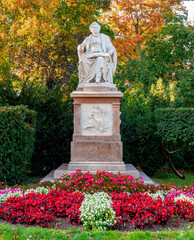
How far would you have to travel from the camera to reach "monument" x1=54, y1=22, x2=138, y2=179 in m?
7.37

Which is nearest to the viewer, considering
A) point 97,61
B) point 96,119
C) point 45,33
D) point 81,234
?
point 81,234

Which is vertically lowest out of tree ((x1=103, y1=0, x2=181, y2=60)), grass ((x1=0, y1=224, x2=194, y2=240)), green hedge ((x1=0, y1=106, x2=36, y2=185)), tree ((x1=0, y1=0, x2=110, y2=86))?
grass ((x1=0, y1=224, x2=194, y2=240))

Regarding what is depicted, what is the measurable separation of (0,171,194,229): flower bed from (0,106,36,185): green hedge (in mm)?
1826

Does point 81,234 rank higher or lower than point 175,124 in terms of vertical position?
lower

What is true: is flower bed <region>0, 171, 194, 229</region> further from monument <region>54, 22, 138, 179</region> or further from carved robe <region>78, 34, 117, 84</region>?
carved robe <region>78, 34, 117, 84</region>

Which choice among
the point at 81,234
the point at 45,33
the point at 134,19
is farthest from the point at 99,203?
the point at 134,19

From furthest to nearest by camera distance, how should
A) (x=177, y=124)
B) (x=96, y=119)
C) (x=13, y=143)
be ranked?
1. (x=177, y=124)
2. (x=96, y=119)
3. (x=13, y=143)

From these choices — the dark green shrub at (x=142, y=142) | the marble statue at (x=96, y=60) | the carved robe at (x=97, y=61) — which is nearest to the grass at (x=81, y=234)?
the marble statue at (x=96, y=60)

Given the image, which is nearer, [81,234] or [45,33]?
[81,234]

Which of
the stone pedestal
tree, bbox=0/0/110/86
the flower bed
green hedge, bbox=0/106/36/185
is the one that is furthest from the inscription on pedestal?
tree, bbox=0/0/110/86

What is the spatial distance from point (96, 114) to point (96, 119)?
0.14 m

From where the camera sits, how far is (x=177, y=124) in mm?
8992

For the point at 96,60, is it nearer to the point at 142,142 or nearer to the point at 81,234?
the point at 142,142

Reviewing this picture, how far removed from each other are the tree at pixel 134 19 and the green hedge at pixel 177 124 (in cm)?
1088
